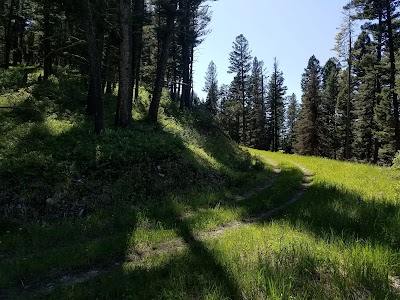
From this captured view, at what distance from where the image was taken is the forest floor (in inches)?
172

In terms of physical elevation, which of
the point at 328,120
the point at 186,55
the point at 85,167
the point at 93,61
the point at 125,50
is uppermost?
the point at 186,55

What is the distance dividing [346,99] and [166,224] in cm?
4460

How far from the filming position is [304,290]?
3.86m

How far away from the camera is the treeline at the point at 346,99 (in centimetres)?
2570

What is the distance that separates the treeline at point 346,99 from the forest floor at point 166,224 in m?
16.3

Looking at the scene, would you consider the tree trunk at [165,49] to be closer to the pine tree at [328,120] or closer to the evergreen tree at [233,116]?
the pine tree at [328,120]

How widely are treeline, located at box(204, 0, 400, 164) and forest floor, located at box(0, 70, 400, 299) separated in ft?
53.5

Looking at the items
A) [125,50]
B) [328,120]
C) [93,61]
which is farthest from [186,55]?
[328,120]

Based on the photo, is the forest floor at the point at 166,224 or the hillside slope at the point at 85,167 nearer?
the forest floor at the point at 166,224

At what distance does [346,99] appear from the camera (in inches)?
1805

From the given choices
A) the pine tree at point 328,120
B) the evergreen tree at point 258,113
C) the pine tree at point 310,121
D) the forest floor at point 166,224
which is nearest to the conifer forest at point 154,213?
the forest floor at point 166,224

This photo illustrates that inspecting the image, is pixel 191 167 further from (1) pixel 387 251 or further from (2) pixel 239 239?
(1) pixel 387 251

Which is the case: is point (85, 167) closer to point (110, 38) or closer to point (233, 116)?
point (110, 38)

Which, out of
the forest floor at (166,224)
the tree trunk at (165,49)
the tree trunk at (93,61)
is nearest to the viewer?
the forest floor at (166,224)
